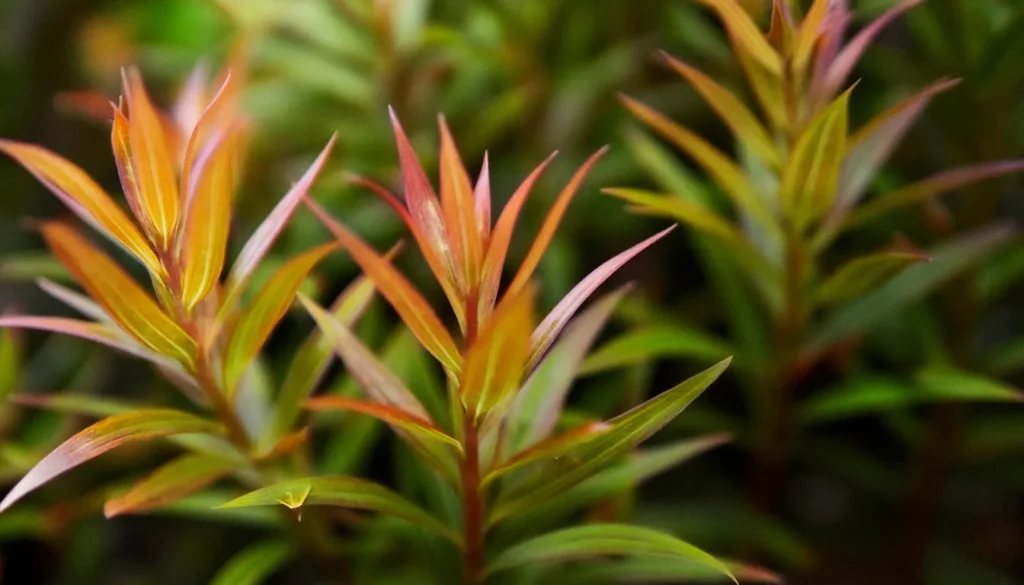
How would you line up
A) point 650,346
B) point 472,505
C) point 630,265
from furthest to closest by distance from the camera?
point 630,265, point 650,346, point 472,505

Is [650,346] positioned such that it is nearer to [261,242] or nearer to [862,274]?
[862,274]

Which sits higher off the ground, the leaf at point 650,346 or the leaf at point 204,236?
the leaf at point 650,346

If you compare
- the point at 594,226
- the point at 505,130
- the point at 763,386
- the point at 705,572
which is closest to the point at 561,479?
the point at 705,572

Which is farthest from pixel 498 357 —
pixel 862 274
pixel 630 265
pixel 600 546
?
pixel 630 265

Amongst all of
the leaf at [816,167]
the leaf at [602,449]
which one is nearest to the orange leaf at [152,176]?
the leaf at [602,449]

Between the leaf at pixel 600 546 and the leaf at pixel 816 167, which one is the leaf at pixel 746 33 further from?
the leaf at pixel 600 546

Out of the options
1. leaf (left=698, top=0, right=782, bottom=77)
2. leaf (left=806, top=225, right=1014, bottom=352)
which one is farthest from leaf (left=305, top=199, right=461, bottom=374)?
leaf (left=806, top=225, right=1014, bottom=352)

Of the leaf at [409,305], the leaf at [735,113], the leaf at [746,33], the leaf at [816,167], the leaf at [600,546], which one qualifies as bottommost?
the leaf at [600,546]
